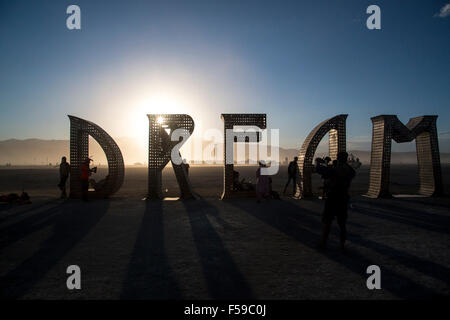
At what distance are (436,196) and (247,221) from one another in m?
11.0

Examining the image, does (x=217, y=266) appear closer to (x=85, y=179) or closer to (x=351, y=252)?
(x=351, y=252)

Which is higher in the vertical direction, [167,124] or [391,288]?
[167,124]

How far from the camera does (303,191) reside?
1180 centimetres

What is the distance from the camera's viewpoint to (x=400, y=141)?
1248 centimetres

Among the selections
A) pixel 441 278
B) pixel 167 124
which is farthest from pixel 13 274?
pixel 167 124

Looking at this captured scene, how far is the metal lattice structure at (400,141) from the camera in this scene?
11828mm

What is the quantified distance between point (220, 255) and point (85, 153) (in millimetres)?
10104

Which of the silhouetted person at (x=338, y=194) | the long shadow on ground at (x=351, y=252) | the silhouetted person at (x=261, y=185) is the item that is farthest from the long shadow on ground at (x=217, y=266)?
the silhouetted person at (x=261, y=185)

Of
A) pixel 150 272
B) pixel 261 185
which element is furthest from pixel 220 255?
pixel 261 185

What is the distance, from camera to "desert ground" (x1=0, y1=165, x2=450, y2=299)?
3426 mm

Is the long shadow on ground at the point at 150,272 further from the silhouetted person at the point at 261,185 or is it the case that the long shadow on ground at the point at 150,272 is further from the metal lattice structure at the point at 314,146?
the metal lattice structure at the point at 314,146
